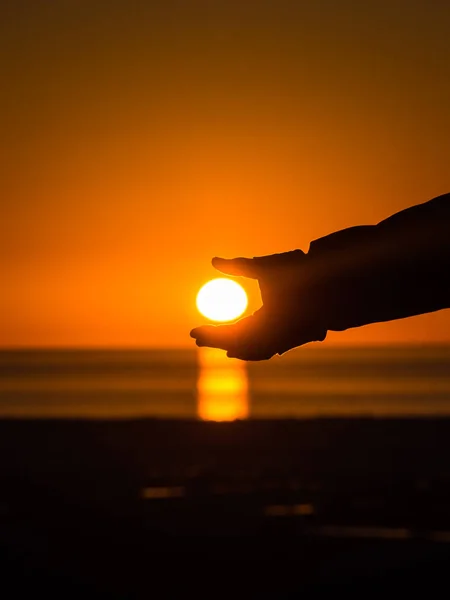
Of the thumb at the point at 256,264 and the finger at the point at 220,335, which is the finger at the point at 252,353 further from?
the thumb at the point at 256,264

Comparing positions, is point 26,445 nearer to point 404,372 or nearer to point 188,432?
point 188,432

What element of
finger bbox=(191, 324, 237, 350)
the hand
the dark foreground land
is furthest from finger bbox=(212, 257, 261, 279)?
the dark foreground land

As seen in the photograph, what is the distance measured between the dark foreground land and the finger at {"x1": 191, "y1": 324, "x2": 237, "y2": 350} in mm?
6071

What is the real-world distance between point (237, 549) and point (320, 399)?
50.5m

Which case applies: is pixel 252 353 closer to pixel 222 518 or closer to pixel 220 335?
pixel 220 335

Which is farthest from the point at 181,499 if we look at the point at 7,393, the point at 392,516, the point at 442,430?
the point at 7,393

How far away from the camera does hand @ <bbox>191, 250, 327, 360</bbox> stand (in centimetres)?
Answer: 283

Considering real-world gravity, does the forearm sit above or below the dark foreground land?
below

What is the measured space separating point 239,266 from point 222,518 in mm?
9569

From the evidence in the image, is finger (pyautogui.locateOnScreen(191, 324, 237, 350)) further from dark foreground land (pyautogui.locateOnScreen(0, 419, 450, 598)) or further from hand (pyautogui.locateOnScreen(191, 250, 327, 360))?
dark foreground land (pyautogui.locateOnScreen(0, 419, 450, 598))

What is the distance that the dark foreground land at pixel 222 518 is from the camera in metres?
9.00

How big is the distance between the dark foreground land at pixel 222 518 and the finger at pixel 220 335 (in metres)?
6.07

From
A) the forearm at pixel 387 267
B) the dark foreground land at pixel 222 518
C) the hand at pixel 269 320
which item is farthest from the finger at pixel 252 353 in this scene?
the dark foreground land at pixel 222 518

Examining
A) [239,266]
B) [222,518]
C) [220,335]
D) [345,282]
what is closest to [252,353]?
[220,335]
